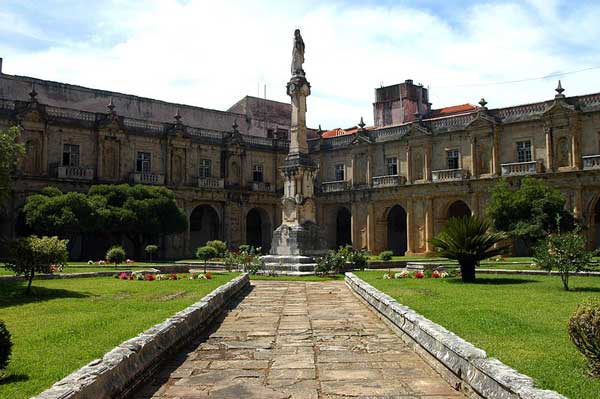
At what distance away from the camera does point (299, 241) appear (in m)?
22.6

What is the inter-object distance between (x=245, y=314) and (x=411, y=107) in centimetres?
3983

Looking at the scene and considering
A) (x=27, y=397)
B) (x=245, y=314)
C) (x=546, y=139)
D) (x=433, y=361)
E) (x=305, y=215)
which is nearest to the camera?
(x=27, y=397)

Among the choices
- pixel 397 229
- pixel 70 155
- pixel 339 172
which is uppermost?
pixel 70 155

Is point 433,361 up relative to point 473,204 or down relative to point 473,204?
down

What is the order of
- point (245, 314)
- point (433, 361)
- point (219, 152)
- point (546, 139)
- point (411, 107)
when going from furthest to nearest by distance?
point (411, 107) < point (219, 152) < point (546, 139) < point (245, 314) < point (433, 361)

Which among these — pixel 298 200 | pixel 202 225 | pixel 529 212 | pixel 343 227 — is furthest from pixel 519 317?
pixel 202 225

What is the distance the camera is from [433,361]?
6719mm

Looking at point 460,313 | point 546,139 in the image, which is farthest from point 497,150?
point 460,313

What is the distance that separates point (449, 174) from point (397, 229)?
26.8 feet

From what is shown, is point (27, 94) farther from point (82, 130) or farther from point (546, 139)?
point (546, 139)

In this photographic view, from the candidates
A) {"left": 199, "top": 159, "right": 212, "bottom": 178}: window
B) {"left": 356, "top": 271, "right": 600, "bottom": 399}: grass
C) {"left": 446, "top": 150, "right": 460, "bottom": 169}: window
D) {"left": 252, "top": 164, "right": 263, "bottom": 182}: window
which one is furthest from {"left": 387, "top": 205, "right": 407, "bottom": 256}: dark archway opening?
{"left": 356, "top": 271, "right": 600, "bottom": 399}: grass

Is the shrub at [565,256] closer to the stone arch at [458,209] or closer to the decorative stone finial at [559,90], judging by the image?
the decorative stone finial at [559,90]

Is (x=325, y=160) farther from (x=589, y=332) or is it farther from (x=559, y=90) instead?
(x=589, y=332)

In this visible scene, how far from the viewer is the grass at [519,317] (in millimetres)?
5734
